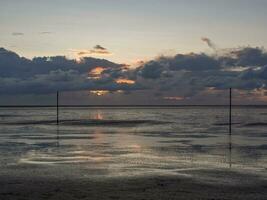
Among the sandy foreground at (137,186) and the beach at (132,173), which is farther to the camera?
the beach at (132,173)

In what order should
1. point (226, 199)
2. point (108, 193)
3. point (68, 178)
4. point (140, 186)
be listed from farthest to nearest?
point (68, 178) → point (140, 186) → point (108, 193) → point (226, 199)

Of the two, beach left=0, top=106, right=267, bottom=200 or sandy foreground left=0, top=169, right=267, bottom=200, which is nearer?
sandy foreground left=0, top=169, right=267, bottom=200

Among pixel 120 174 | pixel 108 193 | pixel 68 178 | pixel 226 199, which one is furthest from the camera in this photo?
pixel 120 174

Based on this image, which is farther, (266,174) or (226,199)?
(266,174)

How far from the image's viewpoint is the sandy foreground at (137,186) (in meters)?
15.9

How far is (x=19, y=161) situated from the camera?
82.8ft

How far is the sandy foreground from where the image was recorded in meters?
15.9

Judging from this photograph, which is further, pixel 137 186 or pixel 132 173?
pixel 132 173

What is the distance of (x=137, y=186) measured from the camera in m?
17.6

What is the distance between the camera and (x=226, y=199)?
15.2 m

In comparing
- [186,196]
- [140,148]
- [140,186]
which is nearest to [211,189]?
[186,196]

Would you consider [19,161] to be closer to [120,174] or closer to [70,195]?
[120,174]

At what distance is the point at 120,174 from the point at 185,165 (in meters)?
4.70

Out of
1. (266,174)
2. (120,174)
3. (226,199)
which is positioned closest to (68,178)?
(120,174)
